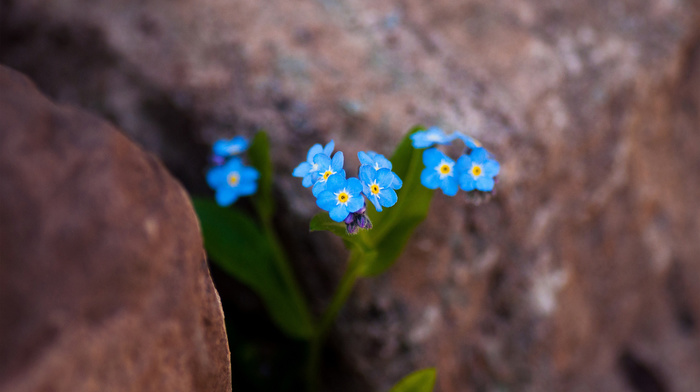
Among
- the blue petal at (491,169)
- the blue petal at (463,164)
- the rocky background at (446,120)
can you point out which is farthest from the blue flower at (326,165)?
the rocky background at (446,120)

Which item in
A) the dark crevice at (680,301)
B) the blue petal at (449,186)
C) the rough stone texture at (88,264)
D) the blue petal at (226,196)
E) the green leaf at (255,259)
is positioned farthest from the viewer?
the dark crevice at (680,301)

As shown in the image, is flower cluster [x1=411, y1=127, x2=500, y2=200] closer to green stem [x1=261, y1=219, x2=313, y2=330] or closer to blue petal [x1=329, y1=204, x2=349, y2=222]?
blue petal [x1=329, y1=204, x2=349, y2=222]

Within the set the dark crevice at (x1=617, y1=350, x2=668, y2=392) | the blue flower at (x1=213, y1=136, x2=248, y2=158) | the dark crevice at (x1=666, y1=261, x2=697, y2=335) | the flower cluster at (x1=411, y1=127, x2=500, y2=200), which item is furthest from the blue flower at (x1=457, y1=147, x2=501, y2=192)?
the dark crevice at (x1=666, y1=261, x2=697, y2=335)

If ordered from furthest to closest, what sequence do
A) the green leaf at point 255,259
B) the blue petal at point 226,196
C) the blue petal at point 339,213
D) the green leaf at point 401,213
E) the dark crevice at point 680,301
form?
the dark crevice at point 680,301, the green leaf at point 255,259, the blue petal at point 226,196, the green leaf at point 401,213, the blue petal at point 339,213

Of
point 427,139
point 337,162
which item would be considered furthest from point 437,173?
point 337,162

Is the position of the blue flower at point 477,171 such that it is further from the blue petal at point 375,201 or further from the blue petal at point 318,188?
the blue petal at point 318,188

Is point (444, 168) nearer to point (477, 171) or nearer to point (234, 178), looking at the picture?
point (477, 171)

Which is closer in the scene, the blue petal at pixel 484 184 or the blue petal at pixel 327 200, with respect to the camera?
the blue petal at pixel 327 200
